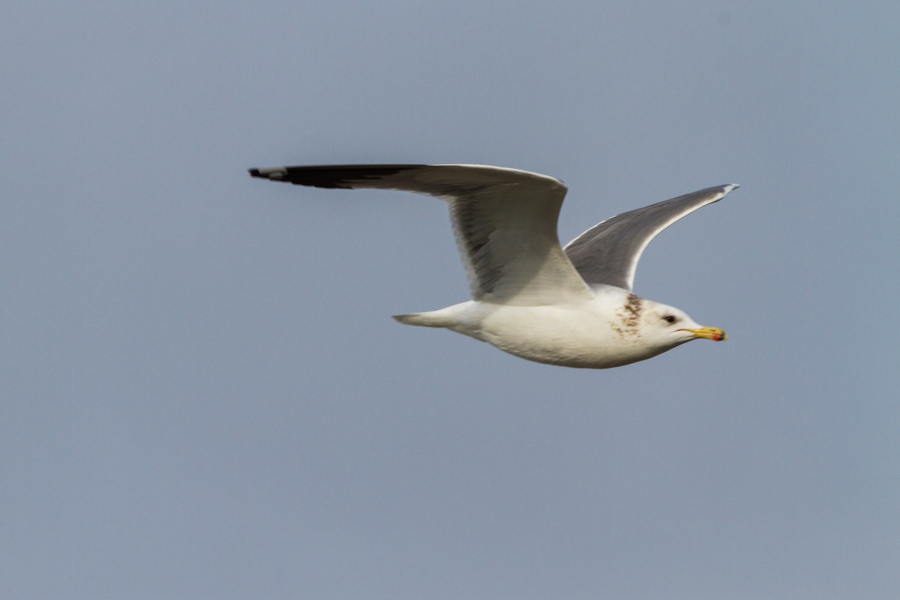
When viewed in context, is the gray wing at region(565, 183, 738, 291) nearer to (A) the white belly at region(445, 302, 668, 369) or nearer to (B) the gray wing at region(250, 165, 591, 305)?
(A) the white belly at region(445, 302, 668, 369)

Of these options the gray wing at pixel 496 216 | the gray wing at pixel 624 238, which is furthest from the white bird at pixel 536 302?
the gray wing at pixel 624 238

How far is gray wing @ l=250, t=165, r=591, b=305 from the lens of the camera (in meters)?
7.69

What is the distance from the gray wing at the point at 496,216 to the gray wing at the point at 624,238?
1.48 metres

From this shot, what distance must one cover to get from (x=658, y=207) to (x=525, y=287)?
4.12 m

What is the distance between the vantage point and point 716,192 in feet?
41.7

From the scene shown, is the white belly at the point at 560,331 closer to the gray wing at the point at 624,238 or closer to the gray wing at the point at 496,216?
the gray wing at the point at 496,216

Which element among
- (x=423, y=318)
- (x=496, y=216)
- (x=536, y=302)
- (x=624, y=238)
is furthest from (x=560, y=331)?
(x=624, y=238)

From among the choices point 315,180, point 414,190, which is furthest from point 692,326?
point 315,180

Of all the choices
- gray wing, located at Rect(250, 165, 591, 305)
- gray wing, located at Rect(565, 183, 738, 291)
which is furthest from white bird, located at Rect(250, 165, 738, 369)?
gray wing, located at Rect(565, 183, 738, 291)

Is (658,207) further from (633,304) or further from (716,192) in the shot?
(633,304)

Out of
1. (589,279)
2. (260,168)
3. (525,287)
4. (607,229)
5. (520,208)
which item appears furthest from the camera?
(607,229)

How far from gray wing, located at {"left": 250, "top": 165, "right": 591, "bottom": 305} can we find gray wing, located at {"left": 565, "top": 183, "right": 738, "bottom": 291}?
148 cm

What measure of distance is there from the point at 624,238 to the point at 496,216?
3.42 m

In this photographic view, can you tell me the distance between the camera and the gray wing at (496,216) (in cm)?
769
